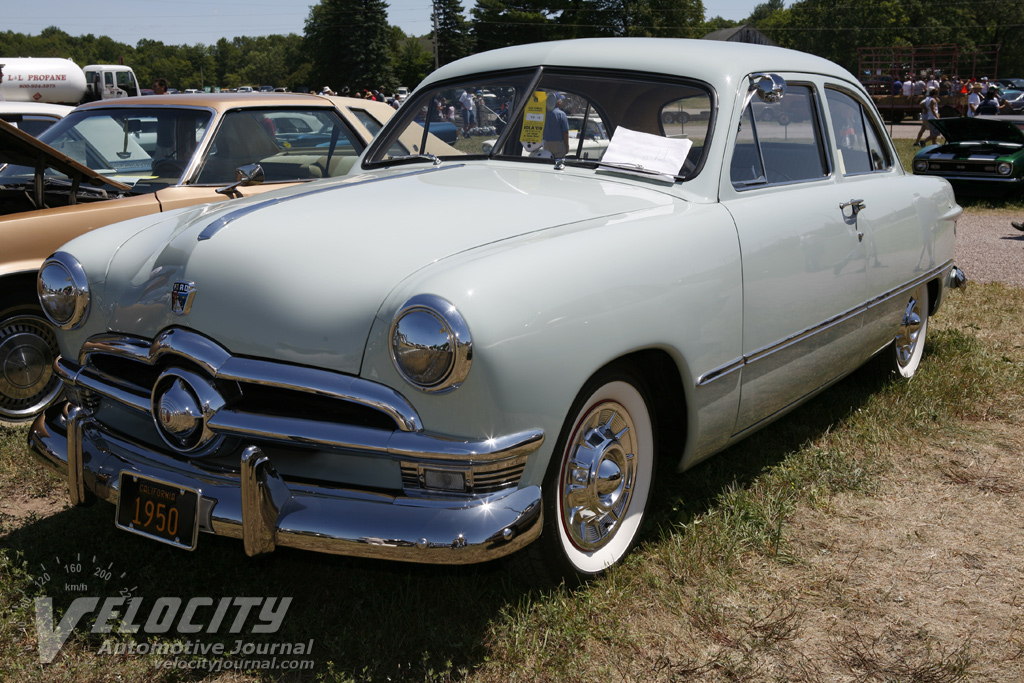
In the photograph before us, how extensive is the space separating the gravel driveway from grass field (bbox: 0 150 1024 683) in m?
4.78

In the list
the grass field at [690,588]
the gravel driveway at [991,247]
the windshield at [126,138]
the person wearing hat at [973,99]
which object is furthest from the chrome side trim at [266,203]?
the person wearing hat at [973,99]

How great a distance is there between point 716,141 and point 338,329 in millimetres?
1651

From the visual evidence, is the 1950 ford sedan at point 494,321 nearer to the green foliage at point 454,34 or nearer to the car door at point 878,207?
the car door at point 878,207

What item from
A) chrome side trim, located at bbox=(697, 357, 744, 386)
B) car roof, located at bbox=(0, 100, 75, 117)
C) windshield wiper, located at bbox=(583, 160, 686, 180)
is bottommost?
chrome side trim, located at bbox=(697, 357, 744, 386)

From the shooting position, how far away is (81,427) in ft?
8.46

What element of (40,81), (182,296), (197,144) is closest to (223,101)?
(197,144)

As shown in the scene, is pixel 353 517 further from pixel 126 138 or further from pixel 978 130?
pixel 978 130

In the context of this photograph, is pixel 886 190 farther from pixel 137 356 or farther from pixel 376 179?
pixel 137 356

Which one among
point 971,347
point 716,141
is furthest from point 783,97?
point 971,347

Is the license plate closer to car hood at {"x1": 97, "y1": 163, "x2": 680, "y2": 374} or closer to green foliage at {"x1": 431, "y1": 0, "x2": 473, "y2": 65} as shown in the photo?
car hood at {"x1": 97, "y1": 163, "x2": 680, "y2": 374}

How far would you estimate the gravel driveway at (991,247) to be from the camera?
793 centimetres

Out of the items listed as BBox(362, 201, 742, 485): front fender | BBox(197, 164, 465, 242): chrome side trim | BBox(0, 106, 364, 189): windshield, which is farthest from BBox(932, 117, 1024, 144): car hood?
BBox(362, 201, 742, 485): front fender

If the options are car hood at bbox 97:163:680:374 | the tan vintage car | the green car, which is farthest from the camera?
the green car

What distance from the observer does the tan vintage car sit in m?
4.00
